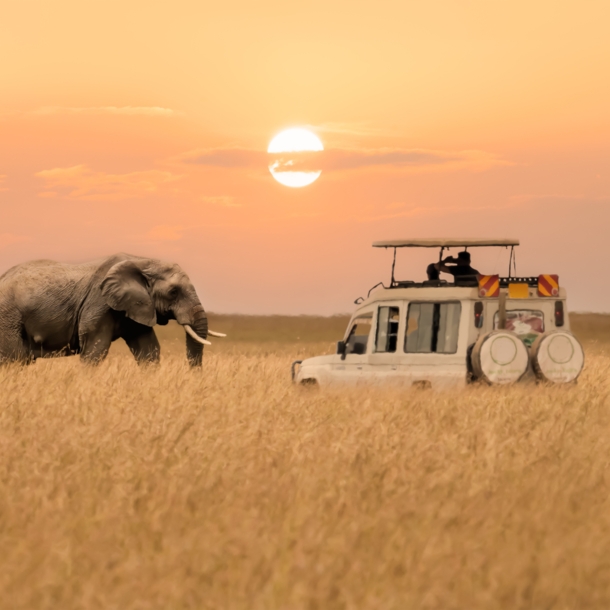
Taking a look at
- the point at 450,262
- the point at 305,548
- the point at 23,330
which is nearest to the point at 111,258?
the point at 23,330

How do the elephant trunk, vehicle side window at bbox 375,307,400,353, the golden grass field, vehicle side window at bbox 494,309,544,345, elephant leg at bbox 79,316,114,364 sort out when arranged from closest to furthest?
1. the golden grass field
2. vehicle side window at bbox 494,309,544,345
3. vehicle side window at bbox 375,307,400,353
4. the elephant trunk
5. elephant leg at bbox 79,316,114,364

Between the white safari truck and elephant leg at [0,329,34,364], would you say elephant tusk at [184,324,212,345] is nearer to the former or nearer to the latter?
elephant leg at [0,329,34,364]

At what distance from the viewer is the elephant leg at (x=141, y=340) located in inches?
783

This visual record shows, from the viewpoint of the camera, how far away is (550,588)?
5.03m

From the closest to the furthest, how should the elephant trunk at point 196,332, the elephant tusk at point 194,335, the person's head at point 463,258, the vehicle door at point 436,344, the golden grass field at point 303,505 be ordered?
the golden grass field at point 303,505
the vehicle door at point 436,344
the person's head at point 463,258
the elephant tusk at point 194,335
the elephant trunk at point 196,332

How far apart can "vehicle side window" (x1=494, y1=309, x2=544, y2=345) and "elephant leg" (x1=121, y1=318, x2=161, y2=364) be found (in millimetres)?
8392

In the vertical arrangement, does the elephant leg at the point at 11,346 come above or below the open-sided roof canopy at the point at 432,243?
below

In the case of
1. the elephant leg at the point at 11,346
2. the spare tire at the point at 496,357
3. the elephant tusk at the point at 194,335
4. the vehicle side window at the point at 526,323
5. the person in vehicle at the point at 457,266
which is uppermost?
the person in vehicle at the point at 457,266

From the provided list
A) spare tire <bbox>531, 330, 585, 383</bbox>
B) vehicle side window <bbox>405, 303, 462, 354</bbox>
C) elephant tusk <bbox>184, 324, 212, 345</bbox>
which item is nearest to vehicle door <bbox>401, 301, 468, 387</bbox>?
vehicle side window <bbox>405, 303, 462, 354</bbox>

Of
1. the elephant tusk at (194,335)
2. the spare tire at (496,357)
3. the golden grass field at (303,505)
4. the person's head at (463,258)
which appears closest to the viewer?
the golden grass field at (303,505)

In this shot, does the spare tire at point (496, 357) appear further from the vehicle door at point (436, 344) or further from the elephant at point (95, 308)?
the elephant at point (95, 308)

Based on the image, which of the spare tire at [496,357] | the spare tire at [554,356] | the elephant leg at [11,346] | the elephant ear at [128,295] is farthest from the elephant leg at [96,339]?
the spare tire at [554,356]

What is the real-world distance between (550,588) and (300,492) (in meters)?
2.17

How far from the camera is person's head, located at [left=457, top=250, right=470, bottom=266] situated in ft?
46.8
